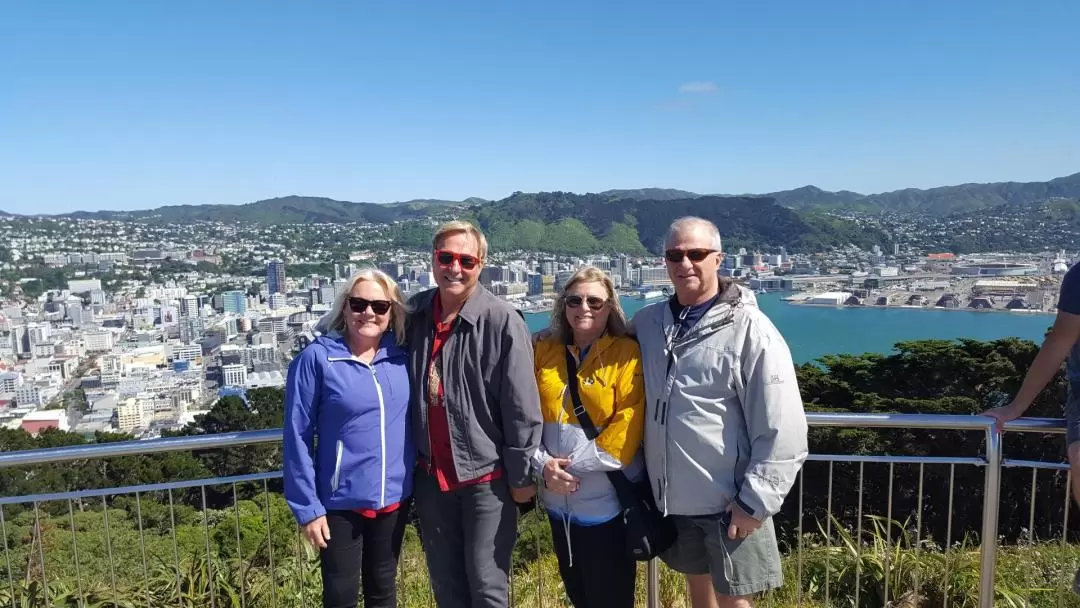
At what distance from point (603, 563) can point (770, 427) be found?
0.67 m

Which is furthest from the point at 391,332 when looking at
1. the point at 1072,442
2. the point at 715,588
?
the point at 1072,442

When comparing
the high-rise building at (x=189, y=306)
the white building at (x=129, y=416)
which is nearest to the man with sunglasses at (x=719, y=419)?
the white building at (x=129, y=416)

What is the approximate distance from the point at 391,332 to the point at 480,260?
0.39 metres

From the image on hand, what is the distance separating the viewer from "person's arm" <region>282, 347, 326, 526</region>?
2051 millimetres

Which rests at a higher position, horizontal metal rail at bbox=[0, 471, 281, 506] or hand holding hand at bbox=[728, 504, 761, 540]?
hand holding hand at bbox=[728, 504, 761, 540]

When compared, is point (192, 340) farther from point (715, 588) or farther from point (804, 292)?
point (715, 588)

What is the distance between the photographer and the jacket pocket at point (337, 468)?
6.84ft

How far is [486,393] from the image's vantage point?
208 cm

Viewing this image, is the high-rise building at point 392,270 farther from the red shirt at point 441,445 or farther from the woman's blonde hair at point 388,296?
the red shirt at point 441,445

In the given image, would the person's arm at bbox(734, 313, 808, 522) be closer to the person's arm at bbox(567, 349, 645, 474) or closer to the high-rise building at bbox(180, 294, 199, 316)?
the person's arm at bbox(567, 349, 645, 474)

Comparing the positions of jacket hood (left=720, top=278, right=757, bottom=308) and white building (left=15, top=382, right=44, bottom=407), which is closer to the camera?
jacket hood (left=720, top=278, right=757, bottom=308)

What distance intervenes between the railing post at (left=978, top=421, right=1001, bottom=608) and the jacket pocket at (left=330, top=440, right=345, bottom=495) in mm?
2240

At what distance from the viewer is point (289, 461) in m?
2.05

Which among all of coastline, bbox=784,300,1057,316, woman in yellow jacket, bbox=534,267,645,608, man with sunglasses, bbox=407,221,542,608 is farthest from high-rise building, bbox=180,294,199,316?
woman in yellow jacket, bbox=534,267,645,608
